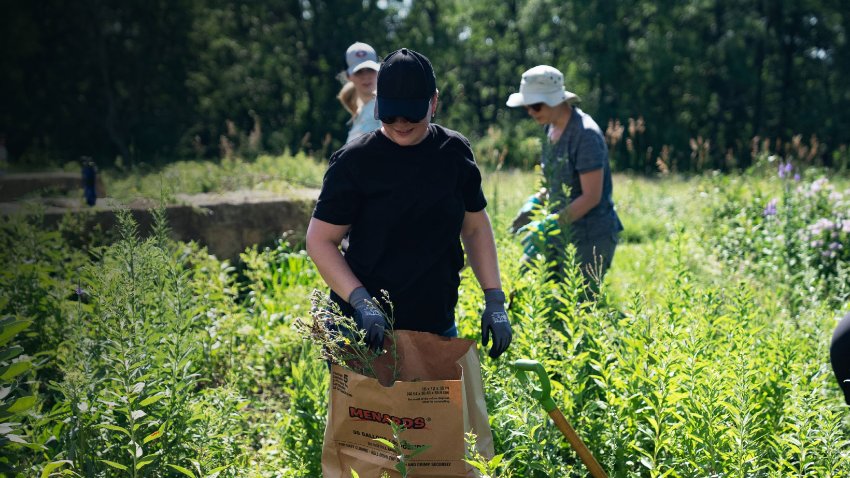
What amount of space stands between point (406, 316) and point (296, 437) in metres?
1.08

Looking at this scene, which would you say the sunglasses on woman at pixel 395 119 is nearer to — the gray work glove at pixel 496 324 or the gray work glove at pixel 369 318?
the gray work glove at pixel 369 318

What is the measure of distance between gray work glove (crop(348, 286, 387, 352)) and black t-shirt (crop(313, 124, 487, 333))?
6.6 inches

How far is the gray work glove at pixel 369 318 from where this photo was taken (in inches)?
94.2

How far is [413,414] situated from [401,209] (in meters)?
0.71

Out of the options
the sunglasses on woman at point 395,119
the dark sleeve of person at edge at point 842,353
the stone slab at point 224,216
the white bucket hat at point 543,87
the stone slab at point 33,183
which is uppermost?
the white bucket hat at point 543,87

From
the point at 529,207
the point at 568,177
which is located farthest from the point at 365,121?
the point at 568,177

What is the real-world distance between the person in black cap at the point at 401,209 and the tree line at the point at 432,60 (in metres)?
17.3

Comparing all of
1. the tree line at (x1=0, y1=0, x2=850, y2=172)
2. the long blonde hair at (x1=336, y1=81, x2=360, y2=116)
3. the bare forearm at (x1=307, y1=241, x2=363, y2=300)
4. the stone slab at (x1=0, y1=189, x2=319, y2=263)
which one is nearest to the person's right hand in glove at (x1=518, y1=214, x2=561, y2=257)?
the bare forearm at (x1=307, y1=241, x2=363, y2=300)

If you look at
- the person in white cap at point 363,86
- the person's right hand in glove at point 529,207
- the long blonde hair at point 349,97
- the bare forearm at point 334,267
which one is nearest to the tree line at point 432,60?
the long blonde hair at point 349,97

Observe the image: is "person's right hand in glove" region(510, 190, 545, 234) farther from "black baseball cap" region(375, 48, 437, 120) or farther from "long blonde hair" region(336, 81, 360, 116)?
"black baseball cap" region(375, 48, 437, 120)

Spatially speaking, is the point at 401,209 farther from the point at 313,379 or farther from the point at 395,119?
the point at 313,379

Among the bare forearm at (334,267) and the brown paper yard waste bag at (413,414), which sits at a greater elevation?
the bare forearm at (334,267)

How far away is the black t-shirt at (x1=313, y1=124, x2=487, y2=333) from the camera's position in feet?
8.41

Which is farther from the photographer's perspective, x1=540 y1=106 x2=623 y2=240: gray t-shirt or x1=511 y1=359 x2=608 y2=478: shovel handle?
x1=540 y1=106 x2=623 y2=240: gray t-shirt
